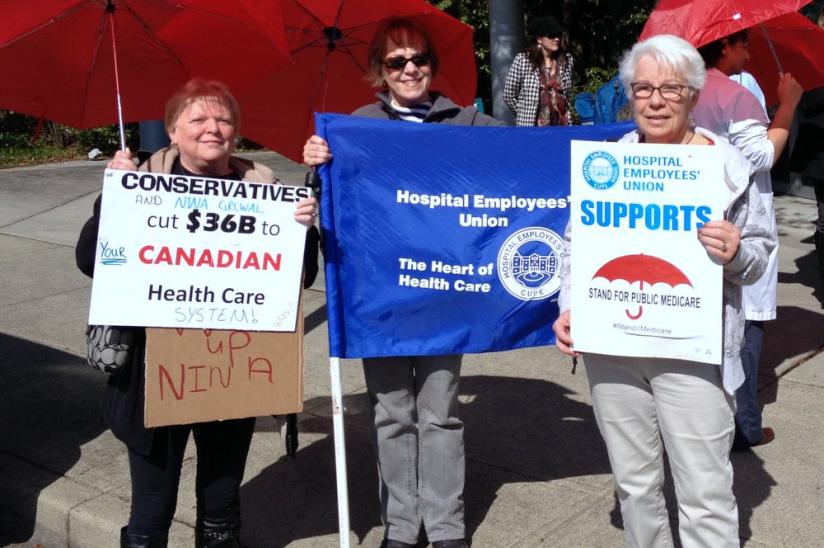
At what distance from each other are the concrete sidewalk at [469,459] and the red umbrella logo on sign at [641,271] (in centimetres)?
132

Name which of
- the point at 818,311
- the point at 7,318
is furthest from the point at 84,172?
the point at 818,311

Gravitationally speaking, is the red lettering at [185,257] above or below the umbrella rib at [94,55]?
below

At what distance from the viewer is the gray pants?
400 centimetres

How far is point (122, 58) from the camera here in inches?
171

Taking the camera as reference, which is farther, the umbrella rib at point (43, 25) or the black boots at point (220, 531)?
the black boots at point (220, 531)

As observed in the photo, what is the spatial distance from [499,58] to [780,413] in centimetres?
324

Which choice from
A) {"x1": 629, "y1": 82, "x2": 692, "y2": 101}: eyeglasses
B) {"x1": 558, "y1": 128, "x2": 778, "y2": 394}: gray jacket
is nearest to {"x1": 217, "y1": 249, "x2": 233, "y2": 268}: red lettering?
{"x1": 629, "y1": 82, "x2": 692, "y2": 101}: eyeglasses

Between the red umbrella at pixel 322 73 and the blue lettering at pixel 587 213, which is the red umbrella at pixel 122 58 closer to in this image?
the red umbrella at pixel 322 73

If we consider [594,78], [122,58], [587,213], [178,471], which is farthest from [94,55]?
[594,78]

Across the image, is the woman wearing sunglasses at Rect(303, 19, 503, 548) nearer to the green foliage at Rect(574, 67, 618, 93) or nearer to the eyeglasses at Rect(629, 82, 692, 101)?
the eyeglasses at Rect(629, 82, 692, 101)

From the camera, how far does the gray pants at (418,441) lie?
4000mm

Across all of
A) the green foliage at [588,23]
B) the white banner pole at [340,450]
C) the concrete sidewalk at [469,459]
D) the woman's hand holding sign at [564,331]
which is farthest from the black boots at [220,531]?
the green foliage at [588,23]

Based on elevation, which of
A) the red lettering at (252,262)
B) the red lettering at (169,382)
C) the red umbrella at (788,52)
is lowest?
the red lettering at (169,382)

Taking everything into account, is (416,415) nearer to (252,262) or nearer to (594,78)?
(252,262)
